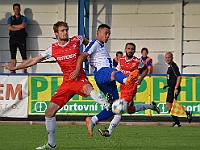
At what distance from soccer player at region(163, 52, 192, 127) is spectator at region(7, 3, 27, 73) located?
5.34 meters

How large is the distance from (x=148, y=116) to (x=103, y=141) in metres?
7.14

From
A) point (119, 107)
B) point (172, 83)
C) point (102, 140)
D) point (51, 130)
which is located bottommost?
point (102, 140)

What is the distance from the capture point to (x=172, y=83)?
743 inches

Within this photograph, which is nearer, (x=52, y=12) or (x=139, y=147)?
(x=139, y=147)

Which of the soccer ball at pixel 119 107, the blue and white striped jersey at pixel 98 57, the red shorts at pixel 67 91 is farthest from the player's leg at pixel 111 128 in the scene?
the soccer ball at pixel 119 107

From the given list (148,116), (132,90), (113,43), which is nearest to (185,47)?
(113,43)

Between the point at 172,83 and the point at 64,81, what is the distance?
26.2 feet

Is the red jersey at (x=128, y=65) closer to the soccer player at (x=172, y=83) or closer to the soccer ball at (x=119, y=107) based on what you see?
the soccer player at (x=172, y=83)

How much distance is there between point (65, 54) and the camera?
11.5 metres

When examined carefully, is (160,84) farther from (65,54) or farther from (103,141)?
(65,54)

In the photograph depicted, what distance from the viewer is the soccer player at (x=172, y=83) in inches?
727

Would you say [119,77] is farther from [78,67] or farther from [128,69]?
[128,69]

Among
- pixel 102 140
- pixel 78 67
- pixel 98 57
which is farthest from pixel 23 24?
pixel 78 67

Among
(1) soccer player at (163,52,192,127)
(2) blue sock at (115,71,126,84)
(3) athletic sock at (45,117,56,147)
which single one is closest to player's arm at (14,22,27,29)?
(1) soccer player at (163,52,192,127)
